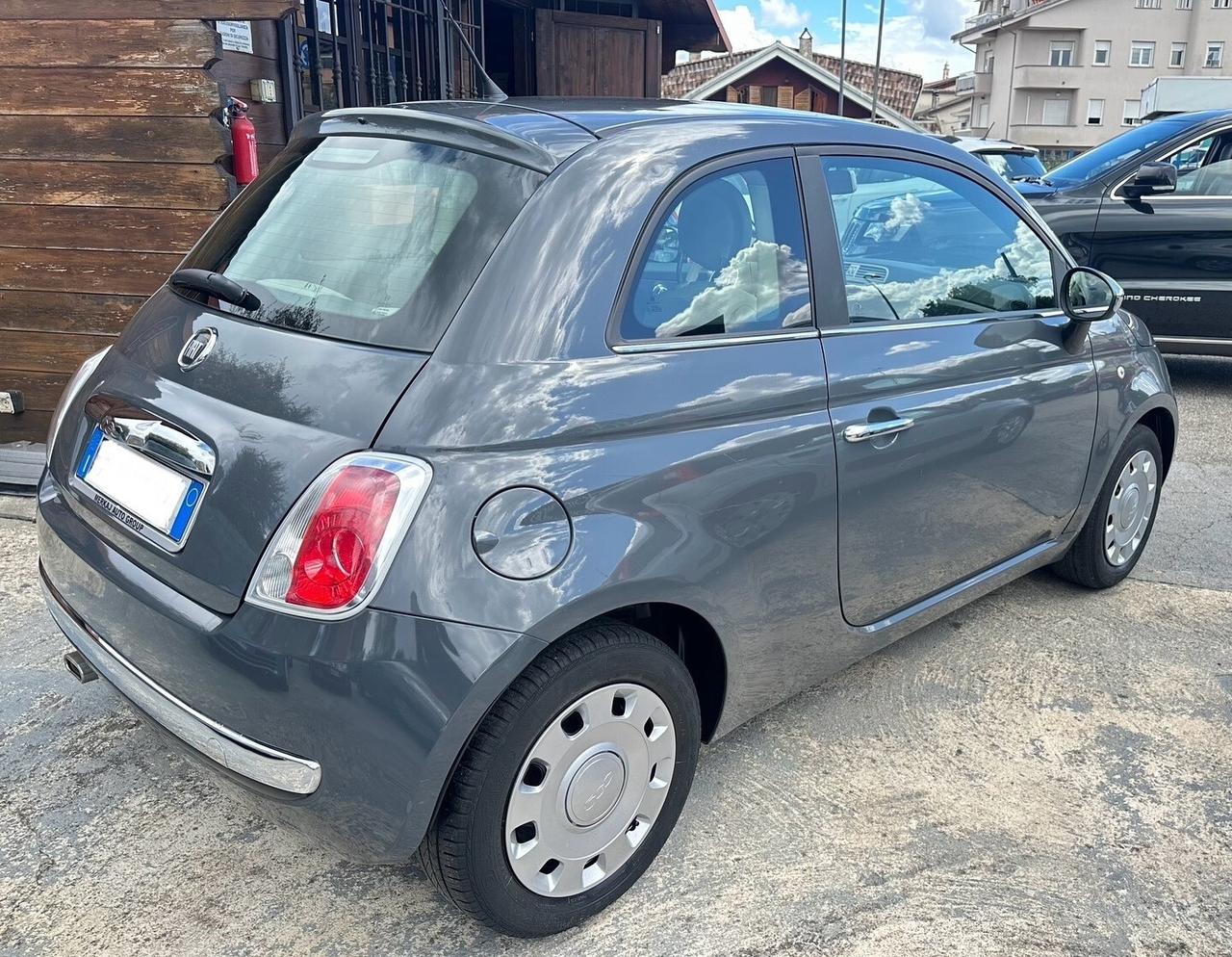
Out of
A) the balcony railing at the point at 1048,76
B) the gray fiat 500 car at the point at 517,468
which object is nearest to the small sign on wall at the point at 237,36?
the gray fiat 500 car at the point at 517,468

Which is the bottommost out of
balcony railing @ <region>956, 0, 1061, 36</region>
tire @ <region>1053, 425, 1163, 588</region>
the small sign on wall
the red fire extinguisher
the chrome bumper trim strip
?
tire @ <region>1053, 425, 1163, 588</region>

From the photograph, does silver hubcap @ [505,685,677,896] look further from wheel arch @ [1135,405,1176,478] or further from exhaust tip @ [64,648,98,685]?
wheel arch @ [1135,405,1176,478]

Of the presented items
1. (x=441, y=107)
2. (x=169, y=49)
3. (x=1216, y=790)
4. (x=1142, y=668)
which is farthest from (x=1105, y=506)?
(x=169, y=49)

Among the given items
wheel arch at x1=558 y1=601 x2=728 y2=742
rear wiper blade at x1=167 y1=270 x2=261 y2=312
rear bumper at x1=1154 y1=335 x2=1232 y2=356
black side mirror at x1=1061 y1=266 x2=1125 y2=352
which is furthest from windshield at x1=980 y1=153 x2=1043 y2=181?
rear wiper blade at x1=167 y1=270 x2=261 y2=312

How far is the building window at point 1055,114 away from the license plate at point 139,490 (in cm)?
6109

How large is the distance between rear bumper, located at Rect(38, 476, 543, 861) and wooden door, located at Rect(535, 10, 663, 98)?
916cm

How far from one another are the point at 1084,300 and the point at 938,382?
36.6 inches

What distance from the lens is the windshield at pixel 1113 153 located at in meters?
6.77

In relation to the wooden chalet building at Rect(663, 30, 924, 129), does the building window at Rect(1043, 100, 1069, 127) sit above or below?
below

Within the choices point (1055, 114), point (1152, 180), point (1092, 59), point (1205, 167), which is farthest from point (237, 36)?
point (1092, 59)

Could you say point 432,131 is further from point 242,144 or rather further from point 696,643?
point 242,144

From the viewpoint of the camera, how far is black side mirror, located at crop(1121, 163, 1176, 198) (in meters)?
6.32

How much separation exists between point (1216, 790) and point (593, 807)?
175cm

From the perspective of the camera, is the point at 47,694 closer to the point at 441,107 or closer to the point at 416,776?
the point at 416,776
